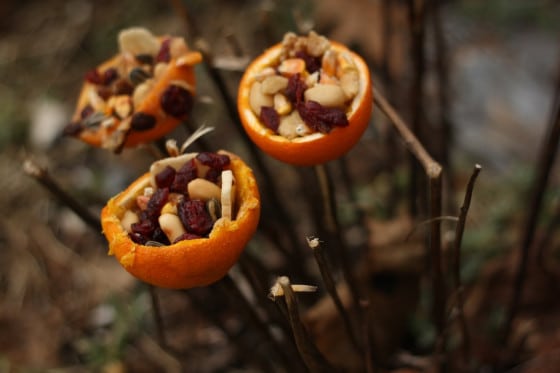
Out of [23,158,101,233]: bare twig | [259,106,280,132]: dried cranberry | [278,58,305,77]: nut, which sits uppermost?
[278,58,305,77]: nut

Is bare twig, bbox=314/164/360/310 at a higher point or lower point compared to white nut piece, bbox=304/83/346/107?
lower

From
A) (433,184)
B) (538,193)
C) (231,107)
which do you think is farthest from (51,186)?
(538,193)

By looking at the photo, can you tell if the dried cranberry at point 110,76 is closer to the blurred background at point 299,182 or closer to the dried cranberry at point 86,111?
the dried cranberry at point 86,111

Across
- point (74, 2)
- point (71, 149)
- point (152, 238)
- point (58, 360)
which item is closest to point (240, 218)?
point (152, 238)

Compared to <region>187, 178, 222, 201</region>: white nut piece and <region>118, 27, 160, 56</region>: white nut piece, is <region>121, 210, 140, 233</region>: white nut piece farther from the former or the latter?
<region>118, 27, 160, 56</region>: white nut piece

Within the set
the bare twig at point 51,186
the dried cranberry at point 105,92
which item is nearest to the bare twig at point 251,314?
the bare twig at point 51,186

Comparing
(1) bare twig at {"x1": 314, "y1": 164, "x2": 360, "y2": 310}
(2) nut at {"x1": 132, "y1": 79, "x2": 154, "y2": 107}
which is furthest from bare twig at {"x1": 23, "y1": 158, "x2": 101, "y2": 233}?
(1) bare twig at {"x1": 314, "y1": 164, "x2": 360, "y2": 310}
